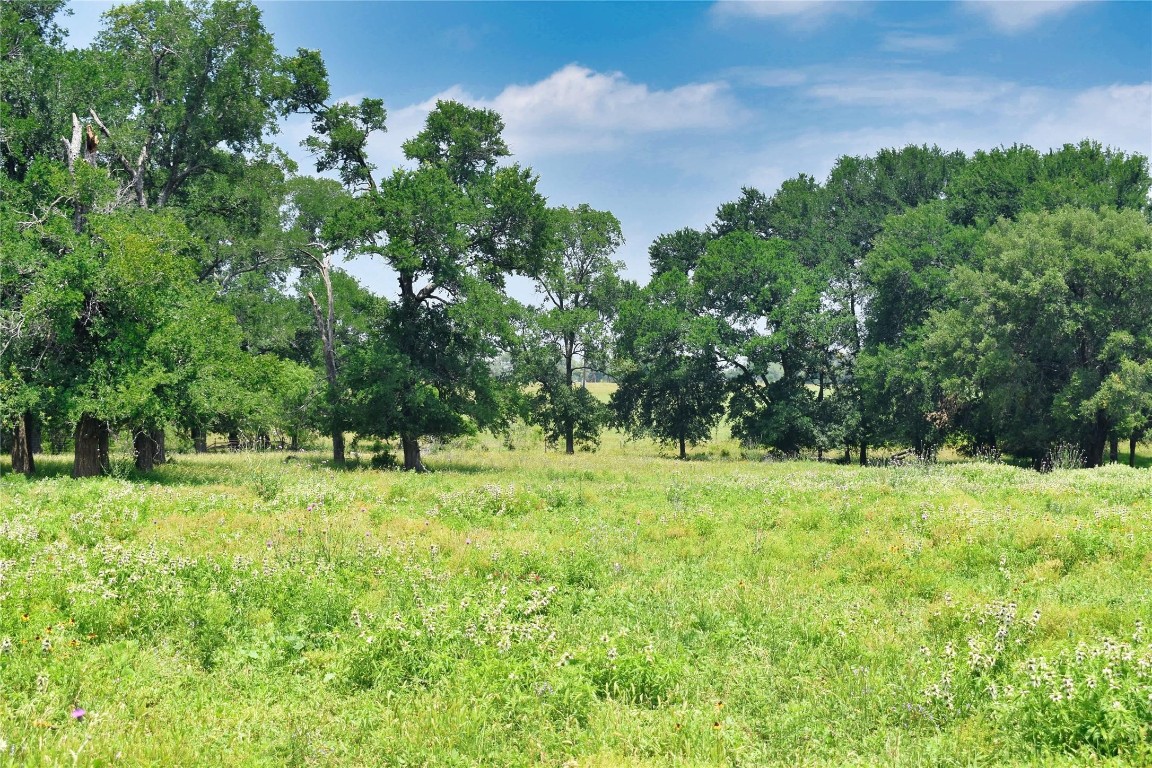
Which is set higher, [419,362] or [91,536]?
[419,362]

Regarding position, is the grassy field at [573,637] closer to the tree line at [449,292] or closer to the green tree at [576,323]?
the tree line at [449,292]

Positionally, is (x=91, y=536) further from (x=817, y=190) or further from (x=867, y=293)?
(x=817, y=190)

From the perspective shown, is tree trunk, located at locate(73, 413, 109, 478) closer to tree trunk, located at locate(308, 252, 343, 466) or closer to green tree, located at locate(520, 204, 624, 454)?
tree trunk, located at locate(308, 252, 343, 466)

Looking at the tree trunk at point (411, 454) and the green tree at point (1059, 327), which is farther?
the green tree at point (1059, 327)

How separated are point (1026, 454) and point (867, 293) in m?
13.2

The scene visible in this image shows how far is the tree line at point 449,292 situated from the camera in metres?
21.3

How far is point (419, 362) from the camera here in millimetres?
29828

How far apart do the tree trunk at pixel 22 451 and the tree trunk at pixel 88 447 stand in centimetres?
241

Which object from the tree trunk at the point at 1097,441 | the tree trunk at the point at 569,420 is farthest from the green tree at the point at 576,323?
the tree trunk at the point at 1097,441

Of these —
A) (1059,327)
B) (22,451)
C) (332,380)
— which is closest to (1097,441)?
(1059,327)

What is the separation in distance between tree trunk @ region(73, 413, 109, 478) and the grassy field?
701 cm

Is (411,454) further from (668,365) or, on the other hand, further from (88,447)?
(668,365)

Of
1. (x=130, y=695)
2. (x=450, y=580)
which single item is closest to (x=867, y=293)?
(x=450, y=580)

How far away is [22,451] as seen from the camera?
2377cm
